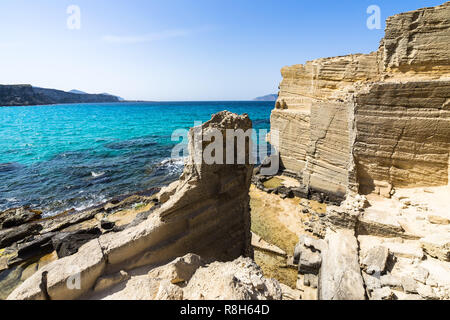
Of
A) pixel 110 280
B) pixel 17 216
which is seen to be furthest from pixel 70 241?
pixel 110 280

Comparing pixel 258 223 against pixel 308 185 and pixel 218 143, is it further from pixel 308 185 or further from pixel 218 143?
pixel 218 143

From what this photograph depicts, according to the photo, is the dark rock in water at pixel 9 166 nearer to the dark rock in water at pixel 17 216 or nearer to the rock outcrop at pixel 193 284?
the dark rock in water at pixel 17 216

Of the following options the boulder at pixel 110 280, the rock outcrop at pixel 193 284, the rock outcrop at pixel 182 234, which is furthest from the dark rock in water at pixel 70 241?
the rock outcrop at pixel 193 284

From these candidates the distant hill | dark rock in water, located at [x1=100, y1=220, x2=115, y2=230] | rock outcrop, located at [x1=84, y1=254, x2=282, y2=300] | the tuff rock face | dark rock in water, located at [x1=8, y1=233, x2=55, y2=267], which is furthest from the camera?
the distant hill

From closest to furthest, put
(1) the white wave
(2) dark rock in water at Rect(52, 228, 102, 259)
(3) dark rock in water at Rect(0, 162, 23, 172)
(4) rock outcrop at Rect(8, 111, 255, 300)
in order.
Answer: (4) rock outcrop at Rect(8, 111, 255, 300) < (2) dark rock in water at Rect(52, 228, 102, 259) < (1) the white wave < (3) dark rock in water at Rect(0, 162, 23, 172)

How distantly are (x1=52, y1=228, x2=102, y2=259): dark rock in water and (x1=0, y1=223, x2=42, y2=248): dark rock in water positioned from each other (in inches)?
80.7

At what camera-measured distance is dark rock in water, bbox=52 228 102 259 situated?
7784mm

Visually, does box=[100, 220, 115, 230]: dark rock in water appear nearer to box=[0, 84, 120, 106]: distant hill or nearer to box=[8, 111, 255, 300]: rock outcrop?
box=[8, 111, 255, 300]: rock outcrop

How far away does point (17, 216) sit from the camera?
11.1m

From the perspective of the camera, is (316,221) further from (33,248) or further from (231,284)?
(33,248)

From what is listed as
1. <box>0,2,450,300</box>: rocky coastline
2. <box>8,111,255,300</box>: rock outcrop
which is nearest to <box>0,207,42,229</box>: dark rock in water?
<box>0,2,450,300</box>: rocky coastline

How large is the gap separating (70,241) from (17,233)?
12.8 ft

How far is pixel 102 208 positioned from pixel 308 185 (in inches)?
453
